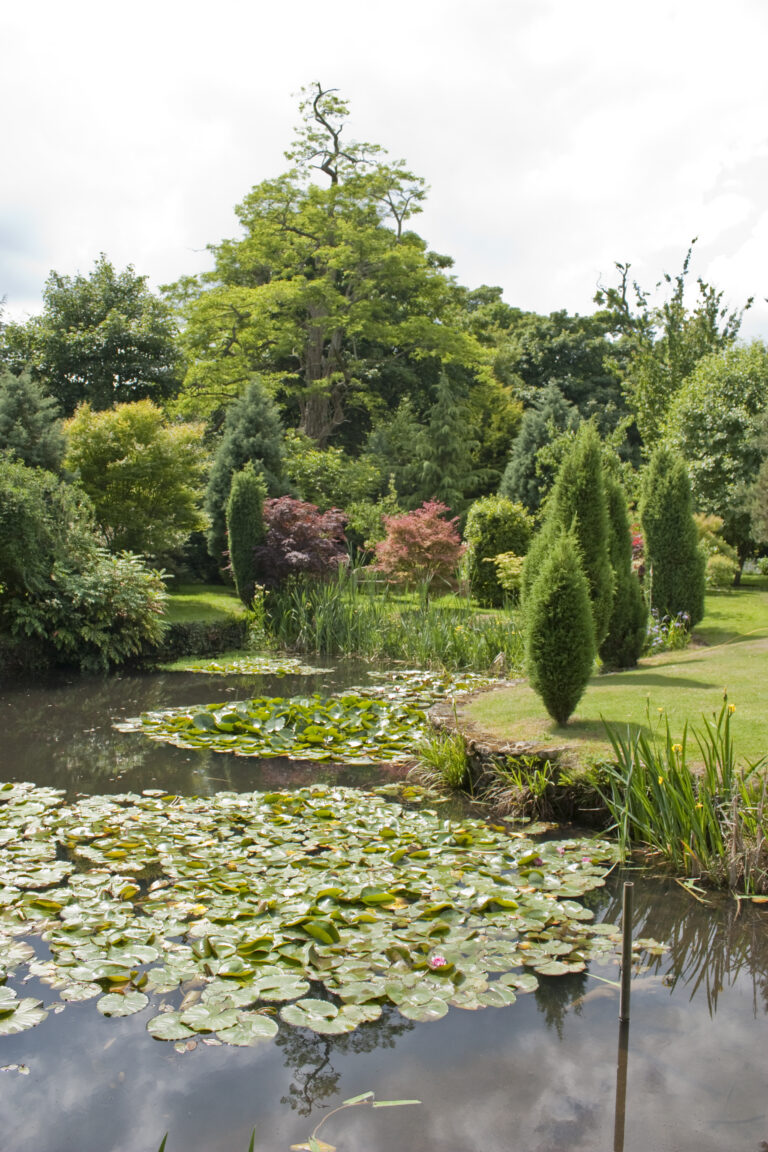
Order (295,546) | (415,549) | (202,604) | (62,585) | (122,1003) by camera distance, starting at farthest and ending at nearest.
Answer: (415,549) < (202,604) < (295,546) < (62,585) < (122,1003)

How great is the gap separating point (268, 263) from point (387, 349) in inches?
Answer: 202

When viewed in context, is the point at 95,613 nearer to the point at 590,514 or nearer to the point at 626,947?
the point at 590,514

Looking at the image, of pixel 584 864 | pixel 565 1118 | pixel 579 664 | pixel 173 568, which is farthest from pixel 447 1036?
pixel 173 568

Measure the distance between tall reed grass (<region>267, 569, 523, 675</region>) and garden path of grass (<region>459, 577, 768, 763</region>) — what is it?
1.90 metres

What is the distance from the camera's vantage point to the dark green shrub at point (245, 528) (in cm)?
1411

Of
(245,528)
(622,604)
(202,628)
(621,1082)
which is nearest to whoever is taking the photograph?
(621,1082)

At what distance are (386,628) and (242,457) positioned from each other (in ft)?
20.4

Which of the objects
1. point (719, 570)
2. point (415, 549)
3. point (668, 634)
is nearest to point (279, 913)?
point (668, 634)

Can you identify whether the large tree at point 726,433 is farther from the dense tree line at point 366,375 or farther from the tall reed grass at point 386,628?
the tall reed grass at point 386,628

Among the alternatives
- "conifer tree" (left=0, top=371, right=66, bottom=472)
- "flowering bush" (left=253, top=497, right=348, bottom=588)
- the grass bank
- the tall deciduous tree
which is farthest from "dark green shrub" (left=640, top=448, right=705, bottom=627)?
"conifer tree" (left=0, top=371, right=66, bottom=472)

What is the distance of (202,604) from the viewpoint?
47.9 feet

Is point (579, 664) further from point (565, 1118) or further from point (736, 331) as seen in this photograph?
point (736, 331)

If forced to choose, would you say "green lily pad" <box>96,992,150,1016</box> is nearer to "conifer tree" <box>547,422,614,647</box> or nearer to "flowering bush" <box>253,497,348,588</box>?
"conifer tree" <box>547,422,614,647</box>

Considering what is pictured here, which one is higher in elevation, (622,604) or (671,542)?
(671,542)
